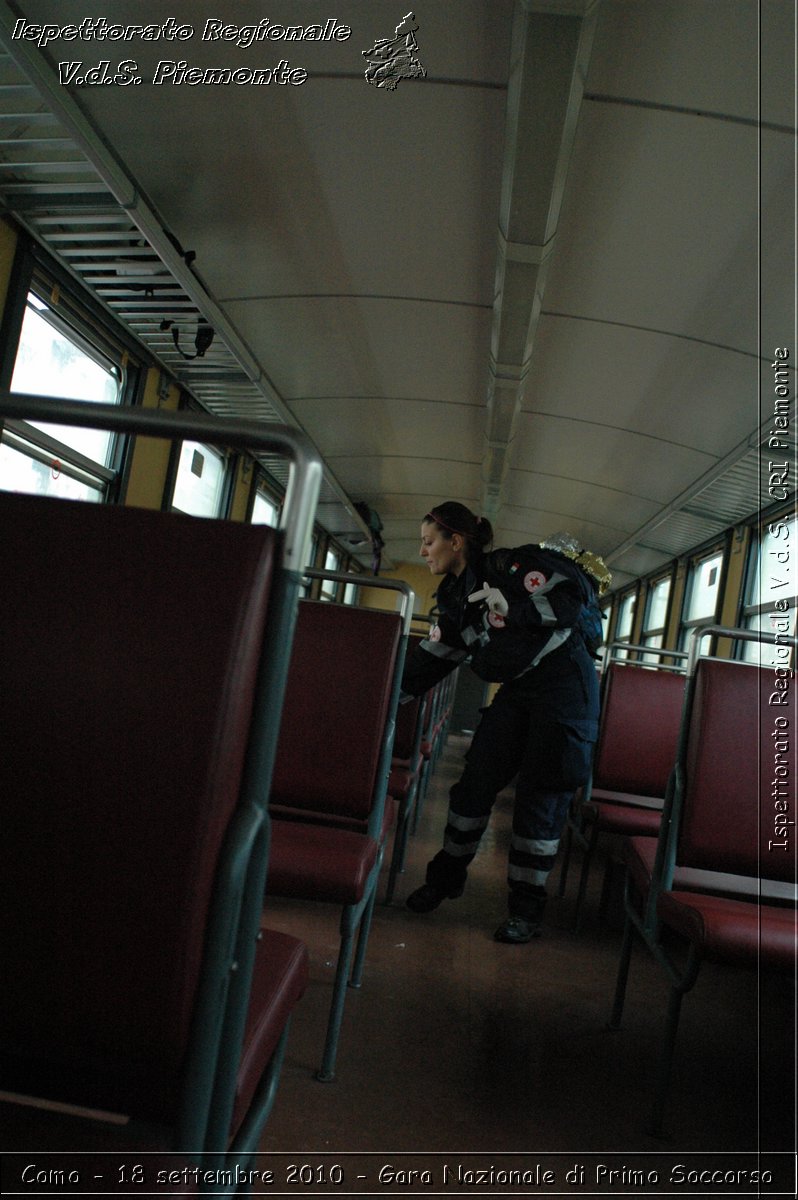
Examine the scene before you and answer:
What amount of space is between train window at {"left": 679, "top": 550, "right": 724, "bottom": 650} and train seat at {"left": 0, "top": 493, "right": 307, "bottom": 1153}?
7.90 m

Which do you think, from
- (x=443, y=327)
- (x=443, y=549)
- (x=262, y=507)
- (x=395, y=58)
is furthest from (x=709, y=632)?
(x=262, y=507)

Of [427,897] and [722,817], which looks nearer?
[722,817]

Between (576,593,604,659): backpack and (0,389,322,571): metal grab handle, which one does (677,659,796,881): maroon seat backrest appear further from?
(0,389,322,571): metal grab handle

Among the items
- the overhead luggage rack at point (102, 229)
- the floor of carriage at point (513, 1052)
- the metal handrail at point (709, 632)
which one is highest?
the overhead luggage rack at point (102, 229)

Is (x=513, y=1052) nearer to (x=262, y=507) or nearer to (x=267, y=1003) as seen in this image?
(x=267, y=1003)

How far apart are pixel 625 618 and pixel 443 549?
11.4 metres

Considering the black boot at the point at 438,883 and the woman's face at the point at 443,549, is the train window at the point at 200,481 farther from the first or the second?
the black boot at the point at 438,883

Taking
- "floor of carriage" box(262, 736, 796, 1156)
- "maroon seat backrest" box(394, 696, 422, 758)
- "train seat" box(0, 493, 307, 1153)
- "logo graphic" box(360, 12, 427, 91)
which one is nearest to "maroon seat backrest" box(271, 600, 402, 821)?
"floor of carriage" box(262, 736, 796, 1156)

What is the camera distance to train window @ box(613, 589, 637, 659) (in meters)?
13.4

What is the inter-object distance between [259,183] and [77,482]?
6.71 ft

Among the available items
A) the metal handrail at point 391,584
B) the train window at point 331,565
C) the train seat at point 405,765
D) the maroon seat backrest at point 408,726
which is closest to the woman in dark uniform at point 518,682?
the train seat at point 405,765

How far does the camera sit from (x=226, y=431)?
99 centimetres

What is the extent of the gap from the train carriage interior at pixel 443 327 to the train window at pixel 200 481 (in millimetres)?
414

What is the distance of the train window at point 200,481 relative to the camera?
21.9ft
